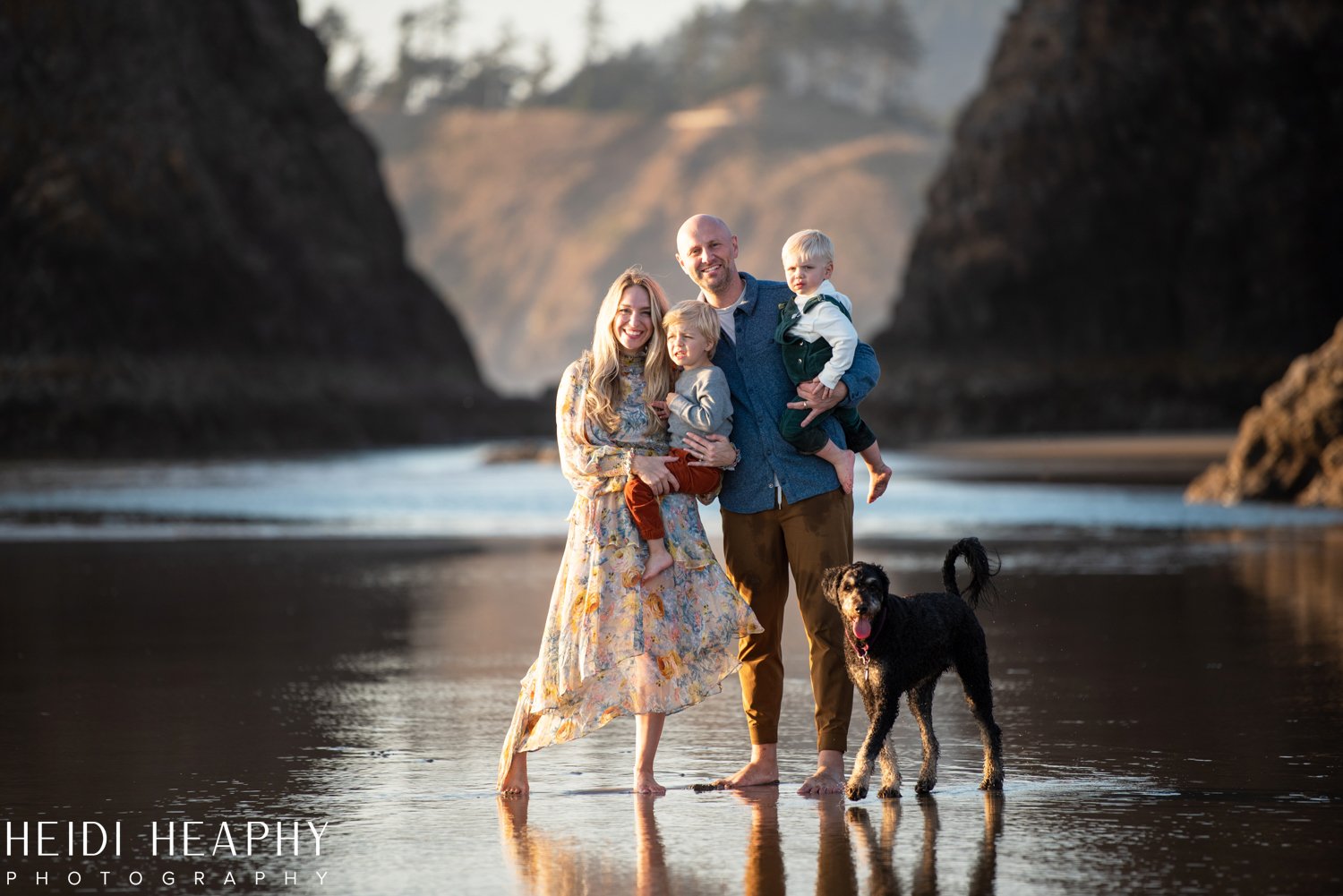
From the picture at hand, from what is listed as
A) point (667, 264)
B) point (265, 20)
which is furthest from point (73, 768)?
point (667, 264)

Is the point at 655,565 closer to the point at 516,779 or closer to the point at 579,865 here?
the point at 516,779

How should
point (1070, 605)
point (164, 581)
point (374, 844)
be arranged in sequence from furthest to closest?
point (164, 581) < point (1070, 605) < point (374, 844)

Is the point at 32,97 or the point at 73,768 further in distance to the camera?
the point at 32,97

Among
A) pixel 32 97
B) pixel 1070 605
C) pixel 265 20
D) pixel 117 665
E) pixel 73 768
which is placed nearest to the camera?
pixel 73 768

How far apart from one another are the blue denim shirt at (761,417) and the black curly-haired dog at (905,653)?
427 mm

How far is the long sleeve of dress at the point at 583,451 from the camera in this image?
7.02 m

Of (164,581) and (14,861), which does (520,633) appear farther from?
(14,861)

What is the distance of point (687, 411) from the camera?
23.1ft

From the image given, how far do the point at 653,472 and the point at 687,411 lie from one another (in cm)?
26

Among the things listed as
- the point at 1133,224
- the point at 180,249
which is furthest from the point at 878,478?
the point at 1133,224

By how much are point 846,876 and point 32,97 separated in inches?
2375

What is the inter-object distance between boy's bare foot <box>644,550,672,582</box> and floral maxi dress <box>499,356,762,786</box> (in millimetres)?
49

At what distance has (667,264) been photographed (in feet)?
582

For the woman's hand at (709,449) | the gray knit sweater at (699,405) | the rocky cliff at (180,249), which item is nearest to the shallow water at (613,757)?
the woman's hand at (709,449)
